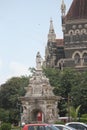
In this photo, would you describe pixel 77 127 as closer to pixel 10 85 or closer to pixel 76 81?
pixel 76 81

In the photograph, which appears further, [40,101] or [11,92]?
[11,92]

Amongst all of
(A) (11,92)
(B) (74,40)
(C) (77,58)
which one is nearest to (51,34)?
(B) (74,40)

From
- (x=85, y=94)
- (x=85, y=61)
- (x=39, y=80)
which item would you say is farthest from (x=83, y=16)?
(x=39, y=80)

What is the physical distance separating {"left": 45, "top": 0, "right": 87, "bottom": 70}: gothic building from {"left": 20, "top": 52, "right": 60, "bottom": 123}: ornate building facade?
2461cm

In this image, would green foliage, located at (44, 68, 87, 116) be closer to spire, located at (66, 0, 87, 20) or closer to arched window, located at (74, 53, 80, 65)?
arched window, located at (74, 53, 80, 65)

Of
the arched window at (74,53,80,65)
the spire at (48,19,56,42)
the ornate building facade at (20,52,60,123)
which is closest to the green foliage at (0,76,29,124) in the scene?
the arched window at (74,53,80,65)

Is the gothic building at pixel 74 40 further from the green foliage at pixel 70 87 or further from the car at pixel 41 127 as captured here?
the car at pixel 41 127

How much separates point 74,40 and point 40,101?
2894 centimetres

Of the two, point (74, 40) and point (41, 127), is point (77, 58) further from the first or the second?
point (41, 127)

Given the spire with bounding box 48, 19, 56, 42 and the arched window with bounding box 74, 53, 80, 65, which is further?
the spire with bounding box 48, 19, 56, 42

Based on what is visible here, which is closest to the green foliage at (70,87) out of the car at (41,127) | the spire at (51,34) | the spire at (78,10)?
the spire at (78,10)

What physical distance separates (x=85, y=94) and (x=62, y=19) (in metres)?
29.2

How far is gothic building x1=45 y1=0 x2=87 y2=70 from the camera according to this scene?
9609cm

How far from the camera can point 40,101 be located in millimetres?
70000
